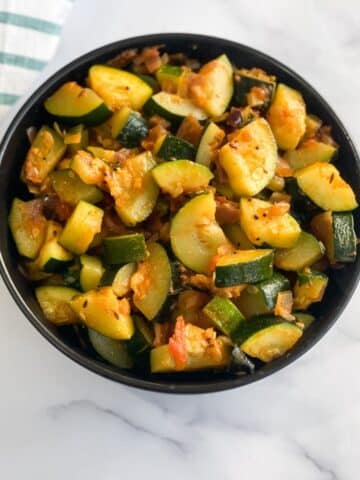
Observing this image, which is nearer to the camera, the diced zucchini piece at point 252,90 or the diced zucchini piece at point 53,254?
the diced zucchini piece at point 53,254

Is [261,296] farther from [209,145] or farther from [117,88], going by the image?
[117,88]

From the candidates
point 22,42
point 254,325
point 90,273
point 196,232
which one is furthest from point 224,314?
point 22,42

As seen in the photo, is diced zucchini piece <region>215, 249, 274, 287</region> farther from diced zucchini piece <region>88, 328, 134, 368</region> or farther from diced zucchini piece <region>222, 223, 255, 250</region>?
diced zucchini piece <region>88, 328, 134, 368</region>

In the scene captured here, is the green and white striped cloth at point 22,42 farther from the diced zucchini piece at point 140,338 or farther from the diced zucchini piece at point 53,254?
the diced zucchini piece at point 140,338

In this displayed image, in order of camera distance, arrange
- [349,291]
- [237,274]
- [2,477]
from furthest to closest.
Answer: [2,477] < [349,291] < [237,274]

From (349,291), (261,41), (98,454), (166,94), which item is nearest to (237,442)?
(98,454)

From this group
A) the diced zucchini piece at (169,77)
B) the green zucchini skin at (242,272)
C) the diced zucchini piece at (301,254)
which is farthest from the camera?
the diced zucchini piece at (169,77)

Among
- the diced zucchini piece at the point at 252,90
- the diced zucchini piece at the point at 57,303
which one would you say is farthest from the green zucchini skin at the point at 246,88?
the diced zucchini piece at the point at 57,303

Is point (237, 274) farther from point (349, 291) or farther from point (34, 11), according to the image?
point (34, 11)
